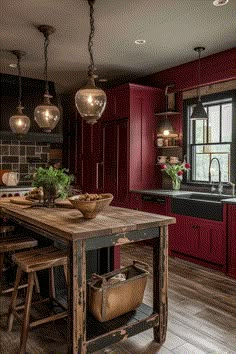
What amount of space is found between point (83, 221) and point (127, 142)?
3174 mm

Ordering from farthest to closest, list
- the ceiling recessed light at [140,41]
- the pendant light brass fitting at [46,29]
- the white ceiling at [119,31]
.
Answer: the ceiling recessed light at [140,41], the pendant light brass fitting at [46,29], the white ceiling at [119,31]

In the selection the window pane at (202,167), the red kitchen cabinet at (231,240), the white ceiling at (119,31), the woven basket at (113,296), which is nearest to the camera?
the woven basket at (113,296)

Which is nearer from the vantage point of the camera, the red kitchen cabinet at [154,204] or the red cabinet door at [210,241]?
the red cabinet door at [210,241]

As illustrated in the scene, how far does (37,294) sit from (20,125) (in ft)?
6.73

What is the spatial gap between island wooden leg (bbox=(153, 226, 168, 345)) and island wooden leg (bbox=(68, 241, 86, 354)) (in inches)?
25.6

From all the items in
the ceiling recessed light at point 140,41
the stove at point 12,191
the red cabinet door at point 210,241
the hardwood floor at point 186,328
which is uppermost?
the ceiling recessed light at point 140,41

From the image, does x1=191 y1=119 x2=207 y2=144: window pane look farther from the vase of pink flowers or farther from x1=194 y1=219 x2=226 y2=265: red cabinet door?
x1=194 y1=219 x2=226 y2=265: red cabinet door

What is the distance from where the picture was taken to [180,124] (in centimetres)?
537

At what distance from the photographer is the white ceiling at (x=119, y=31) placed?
3264 millimetres

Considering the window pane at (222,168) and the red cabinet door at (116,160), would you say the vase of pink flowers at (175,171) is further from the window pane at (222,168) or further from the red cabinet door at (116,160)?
the red cabinet door at (116,160)

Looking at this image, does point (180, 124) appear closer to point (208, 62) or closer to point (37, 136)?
point (208, 62)

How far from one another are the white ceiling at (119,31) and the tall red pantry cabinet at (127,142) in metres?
0.51

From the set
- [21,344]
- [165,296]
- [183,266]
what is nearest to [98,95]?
[165,296]

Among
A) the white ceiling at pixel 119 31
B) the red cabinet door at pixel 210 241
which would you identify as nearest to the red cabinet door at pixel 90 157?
the white ceiling at pixel 119 31
